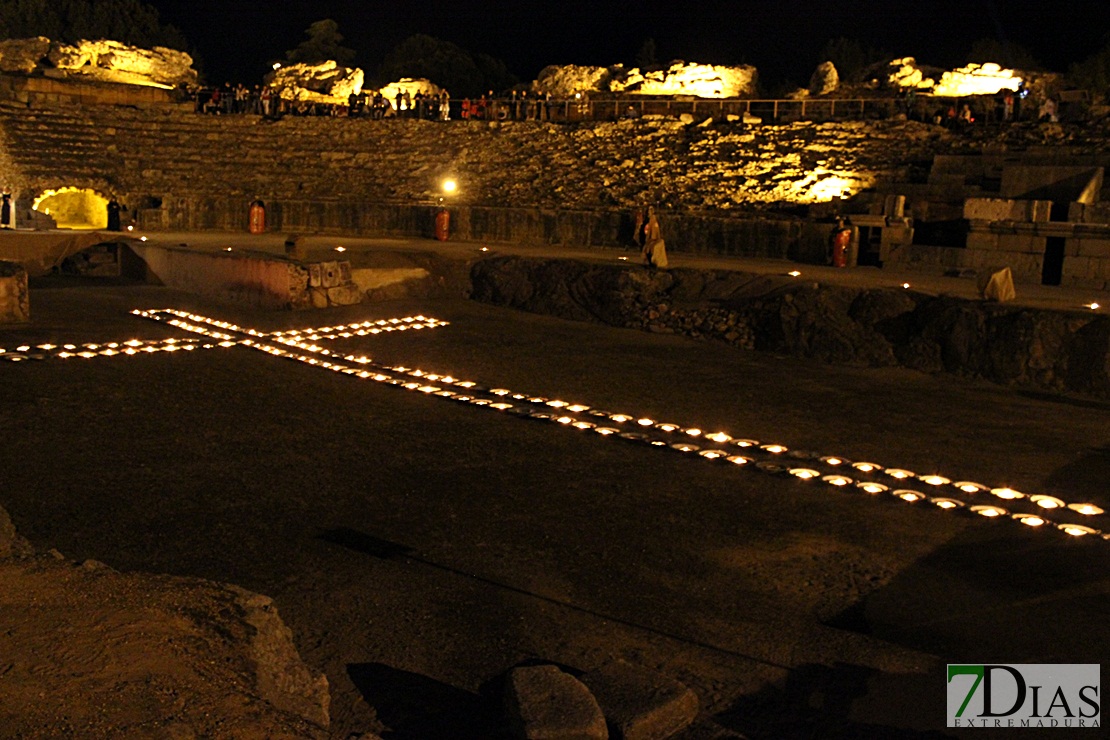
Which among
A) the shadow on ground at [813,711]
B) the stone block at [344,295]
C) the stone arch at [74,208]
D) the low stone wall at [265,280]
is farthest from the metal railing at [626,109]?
the shadow on ground at [813,711]

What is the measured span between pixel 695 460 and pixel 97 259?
14248mm

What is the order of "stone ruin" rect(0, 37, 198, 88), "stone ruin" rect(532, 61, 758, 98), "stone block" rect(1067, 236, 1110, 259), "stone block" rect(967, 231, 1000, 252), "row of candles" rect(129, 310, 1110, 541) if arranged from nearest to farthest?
1. "row of candles" rect(129, 310, 1110, 541)
2. "stone block" rect(1067, 236, 1110, 259)
3. "stone block" rect(967, 231, 1000, 252)
4. "stone ruin" rect(0, 37, 198, 88)
5. "stone ruin" rect(532, 61, 758, 98)

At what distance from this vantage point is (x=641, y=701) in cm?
372

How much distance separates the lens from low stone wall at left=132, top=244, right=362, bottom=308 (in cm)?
1412

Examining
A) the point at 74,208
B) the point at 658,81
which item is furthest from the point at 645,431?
the point at 658,81

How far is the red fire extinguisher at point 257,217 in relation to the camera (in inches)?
843

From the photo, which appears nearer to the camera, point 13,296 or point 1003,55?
point 13,296

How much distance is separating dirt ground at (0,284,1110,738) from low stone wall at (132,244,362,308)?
3926 mm

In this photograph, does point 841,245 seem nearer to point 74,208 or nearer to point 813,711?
point 813,711

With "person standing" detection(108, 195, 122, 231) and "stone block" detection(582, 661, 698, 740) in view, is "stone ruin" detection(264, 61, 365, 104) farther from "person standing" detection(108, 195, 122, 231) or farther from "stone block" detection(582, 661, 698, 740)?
"stone block" detection(582, 661, 698, 740)

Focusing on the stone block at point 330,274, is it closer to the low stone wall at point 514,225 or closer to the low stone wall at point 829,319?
the low stone wall at point 829,319

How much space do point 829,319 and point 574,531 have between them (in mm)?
7257

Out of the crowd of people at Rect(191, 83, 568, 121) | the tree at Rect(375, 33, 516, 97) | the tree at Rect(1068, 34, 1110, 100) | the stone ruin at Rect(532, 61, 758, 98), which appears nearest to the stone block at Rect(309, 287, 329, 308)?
the crowd of people at Rect(191, 83, 568, 121)

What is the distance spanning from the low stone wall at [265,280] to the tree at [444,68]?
29.9 metres
